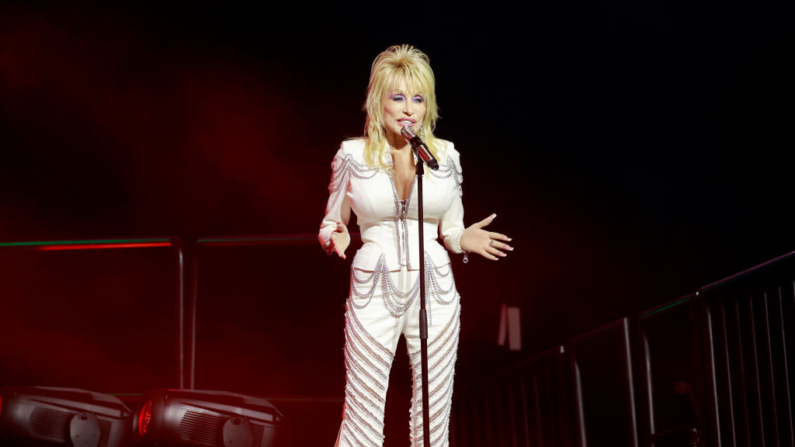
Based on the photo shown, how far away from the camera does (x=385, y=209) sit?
291 centimetres

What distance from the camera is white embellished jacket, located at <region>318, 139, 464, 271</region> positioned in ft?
9.48

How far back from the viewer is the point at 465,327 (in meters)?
4.86

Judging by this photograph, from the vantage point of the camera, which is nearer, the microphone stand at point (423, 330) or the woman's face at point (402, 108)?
the microphone stand at point (423, 330)

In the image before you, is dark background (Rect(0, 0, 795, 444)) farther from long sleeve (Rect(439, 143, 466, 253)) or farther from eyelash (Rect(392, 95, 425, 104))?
eyelash (Rect(392, 95, 425, 104))

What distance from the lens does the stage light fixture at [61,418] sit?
3.35m

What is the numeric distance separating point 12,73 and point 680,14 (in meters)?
3.96

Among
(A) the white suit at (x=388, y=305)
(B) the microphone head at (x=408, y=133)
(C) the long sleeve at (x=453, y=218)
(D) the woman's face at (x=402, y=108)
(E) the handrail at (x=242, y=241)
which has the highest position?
(D) the woman's face at (x=402, y=108)

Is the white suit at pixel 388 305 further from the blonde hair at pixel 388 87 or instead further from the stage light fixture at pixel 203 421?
the stage light fixture at pixel 203 421

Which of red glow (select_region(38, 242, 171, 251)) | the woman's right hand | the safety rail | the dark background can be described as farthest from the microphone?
red glow (select_region(38, 242, 171, 251))

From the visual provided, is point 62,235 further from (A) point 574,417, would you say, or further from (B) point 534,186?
(A) point 574,417

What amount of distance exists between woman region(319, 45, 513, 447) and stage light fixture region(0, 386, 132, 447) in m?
1.24

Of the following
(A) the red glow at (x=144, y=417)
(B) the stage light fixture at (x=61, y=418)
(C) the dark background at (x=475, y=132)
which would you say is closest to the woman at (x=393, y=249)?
(A) the red glow at (x=144, y=417)

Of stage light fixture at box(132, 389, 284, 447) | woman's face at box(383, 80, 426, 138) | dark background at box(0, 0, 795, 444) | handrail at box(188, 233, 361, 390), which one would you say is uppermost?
dark background at box(0, 0, 795, 444)

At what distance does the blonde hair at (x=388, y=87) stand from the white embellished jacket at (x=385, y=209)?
37 millimetres
